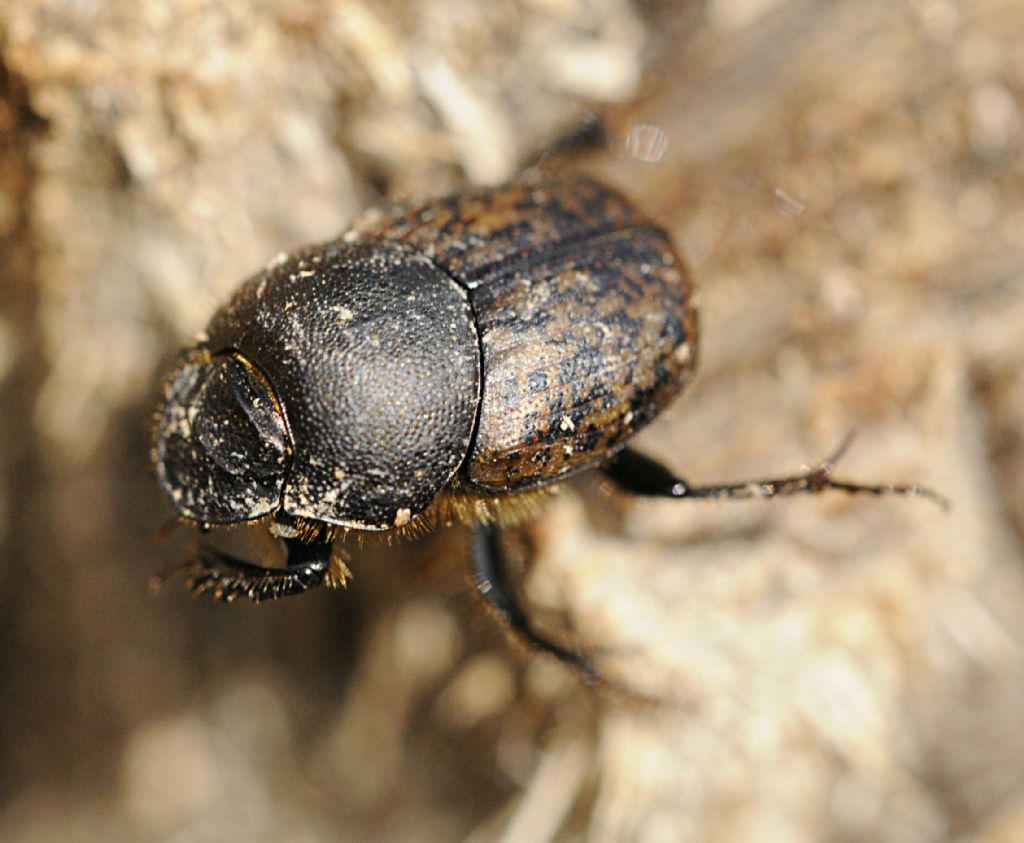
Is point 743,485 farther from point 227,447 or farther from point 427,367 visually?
point 227,447

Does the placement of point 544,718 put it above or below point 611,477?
below

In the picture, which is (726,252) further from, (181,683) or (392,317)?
(181,683)

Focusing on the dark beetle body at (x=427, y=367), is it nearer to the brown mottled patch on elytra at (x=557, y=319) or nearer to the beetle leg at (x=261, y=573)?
the brown mottled patch on elytra at (x=557, y=319)

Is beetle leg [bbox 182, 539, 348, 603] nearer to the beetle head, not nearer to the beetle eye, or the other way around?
the beetle head

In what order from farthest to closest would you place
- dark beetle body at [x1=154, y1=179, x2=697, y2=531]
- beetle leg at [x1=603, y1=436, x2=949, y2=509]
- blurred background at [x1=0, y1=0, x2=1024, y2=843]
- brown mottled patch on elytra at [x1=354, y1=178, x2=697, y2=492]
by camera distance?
blurred background at [x1=0, y1=0, x2=1024, y2=843]
beetle leg at [x1=603, y1=436, x2=949, y2=509]
brown mottled patch on elytra at [x1=354, y1=178, x2=697, y2=492]
dark beetle body at [x1=154, y1=179, x2=697, y2=531]

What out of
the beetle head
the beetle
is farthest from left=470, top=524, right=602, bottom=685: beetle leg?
the beetle head

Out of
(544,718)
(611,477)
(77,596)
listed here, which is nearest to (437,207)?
(611,477)
